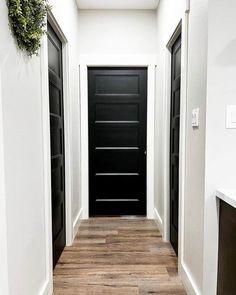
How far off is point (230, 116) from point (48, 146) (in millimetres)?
1226

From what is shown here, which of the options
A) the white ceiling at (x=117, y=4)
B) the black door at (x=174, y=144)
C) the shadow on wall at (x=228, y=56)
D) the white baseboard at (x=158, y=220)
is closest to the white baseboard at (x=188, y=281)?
the black door at (x=174, y=144)

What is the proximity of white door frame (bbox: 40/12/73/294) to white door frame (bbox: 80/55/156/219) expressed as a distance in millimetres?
788

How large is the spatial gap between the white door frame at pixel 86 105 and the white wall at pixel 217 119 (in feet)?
6.79

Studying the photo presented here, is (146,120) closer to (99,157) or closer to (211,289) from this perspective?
(99,157)

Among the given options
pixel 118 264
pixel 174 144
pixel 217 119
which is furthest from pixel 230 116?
pixel 118 264

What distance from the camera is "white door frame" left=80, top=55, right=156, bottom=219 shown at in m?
3.55

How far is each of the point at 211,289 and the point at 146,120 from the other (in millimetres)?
2417

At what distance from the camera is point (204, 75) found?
1610mm

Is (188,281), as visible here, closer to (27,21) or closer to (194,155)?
(194,155)

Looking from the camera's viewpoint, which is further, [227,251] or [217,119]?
[217,119]

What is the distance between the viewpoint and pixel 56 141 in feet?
8.10

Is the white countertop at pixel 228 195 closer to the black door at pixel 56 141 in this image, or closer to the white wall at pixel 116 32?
the black door at pixel 56 141

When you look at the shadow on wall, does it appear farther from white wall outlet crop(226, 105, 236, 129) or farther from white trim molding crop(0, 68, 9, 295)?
white trim molding crop(0, 68, 9, 295)

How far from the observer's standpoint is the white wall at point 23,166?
1.21 metres
